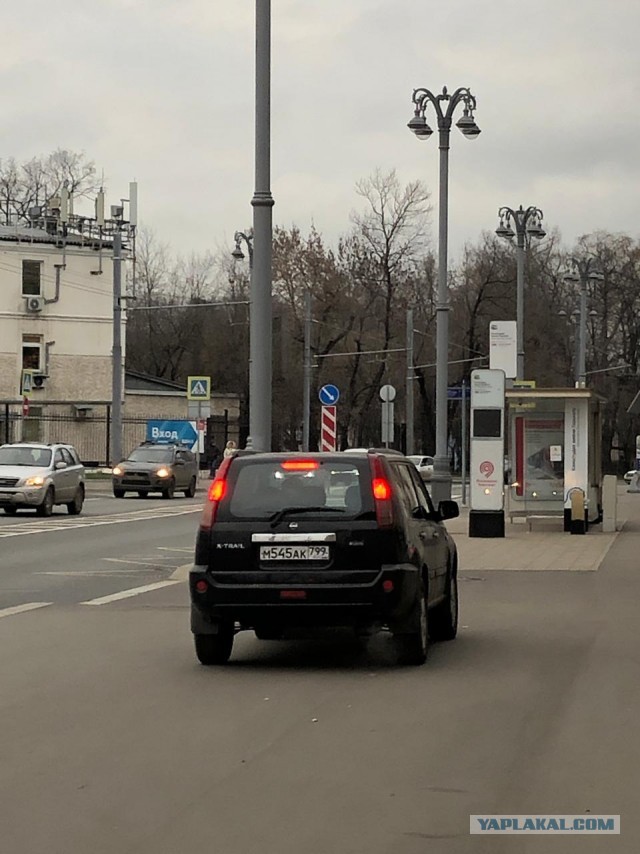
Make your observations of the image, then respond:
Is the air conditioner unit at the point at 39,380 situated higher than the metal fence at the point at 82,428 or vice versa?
the air conditioner unit at the point at 39,380

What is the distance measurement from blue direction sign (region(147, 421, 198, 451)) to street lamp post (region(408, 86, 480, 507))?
2827cm

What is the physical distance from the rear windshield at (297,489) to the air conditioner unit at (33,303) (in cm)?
6185

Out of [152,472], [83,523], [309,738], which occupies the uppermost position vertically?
[309,738]

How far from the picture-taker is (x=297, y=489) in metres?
10.9

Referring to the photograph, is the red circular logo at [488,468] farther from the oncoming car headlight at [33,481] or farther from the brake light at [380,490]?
the brake light at [380,490]

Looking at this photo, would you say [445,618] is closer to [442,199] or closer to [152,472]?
[442,199]

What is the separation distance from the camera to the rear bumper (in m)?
10.6

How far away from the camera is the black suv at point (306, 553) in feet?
34.9

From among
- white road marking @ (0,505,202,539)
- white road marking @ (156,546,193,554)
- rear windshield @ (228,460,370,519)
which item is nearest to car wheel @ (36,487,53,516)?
white road marking @ (0,505,202,539)

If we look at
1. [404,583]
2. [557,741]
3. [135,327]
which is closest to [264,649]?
[404,583]

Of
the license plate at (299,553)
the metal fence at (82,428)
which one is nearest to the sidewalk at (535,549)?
the license plate at (299,553)

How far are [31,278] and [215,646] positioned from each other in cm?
6334

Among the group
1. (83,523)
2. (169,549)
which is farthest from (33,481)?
(169,549)

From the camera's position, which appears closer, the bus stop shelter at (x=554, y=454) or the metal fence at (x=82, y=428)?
the bus stop shelter at (x=554, y=454)
